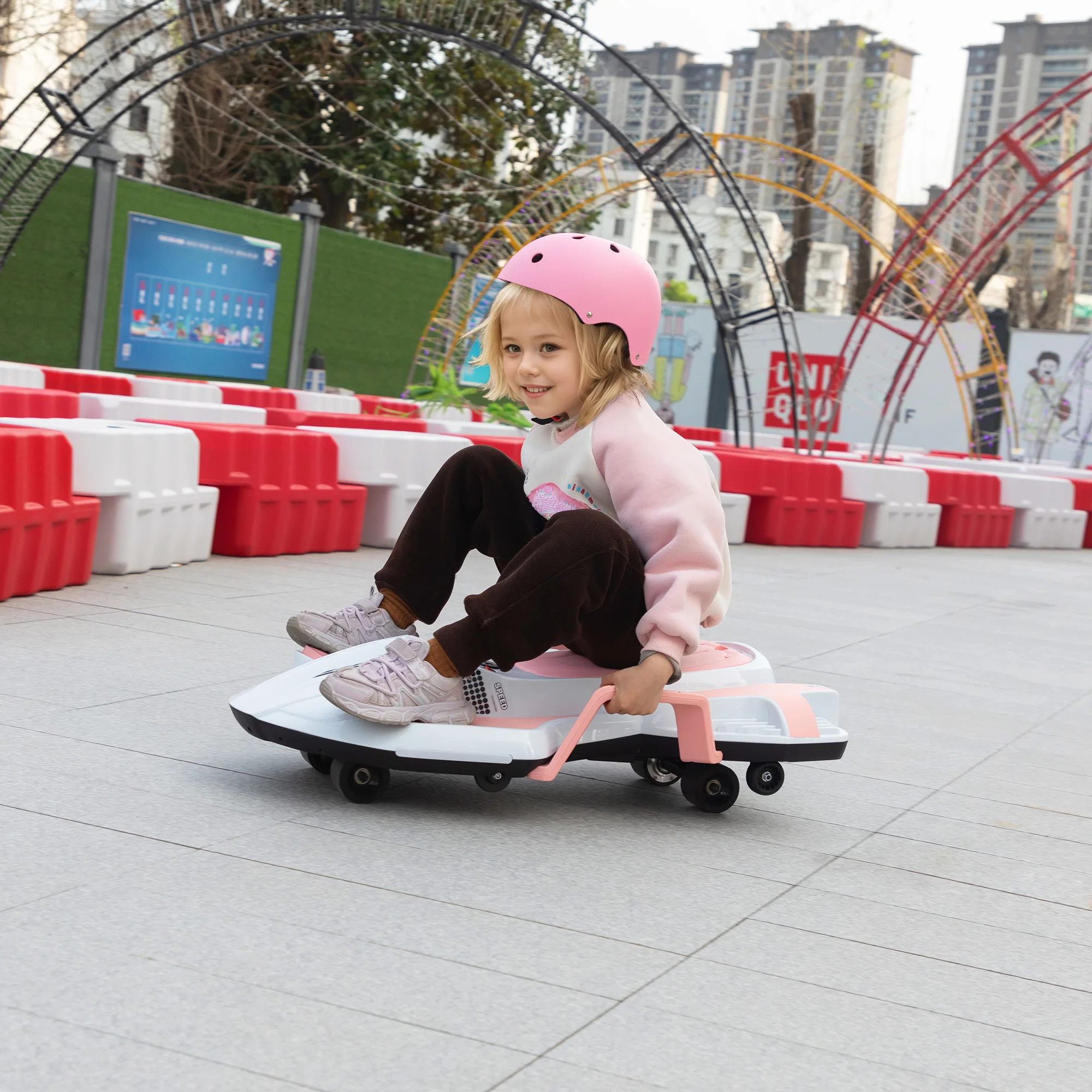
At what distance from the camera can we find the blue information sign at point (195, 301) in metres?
15.3

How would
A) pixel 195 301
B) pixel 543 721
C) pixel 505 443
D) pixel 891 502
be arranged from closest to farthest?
pixel 543 721
pixel 505 443
pixel 891 502
pixel 195 301

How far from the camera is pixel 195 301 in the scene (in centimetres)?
1619

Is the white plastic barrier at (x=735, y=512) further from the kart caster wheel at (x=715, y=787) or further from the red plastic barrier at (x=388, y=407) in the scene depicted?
the kart caster wheel at (x=715, y=787)

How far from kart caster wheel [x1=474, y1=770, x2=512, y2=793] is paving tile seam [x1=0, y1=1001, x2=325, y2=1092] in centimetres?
135

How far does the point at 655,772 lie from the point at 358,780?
814 mm

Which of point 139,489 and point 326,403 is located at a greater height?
point 326,403

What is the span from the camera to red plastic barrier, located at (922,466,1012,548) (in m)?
13.4

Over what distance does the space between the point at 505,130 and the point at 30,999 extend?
28.5 metres

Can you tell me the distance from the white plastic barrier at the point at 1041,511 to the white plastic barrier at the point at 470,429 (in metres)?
4.97

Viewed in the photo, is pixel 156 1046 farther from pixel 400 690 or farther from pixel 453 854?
pixel 400 690

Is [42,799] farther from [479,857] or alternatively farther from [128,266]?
[128,266]

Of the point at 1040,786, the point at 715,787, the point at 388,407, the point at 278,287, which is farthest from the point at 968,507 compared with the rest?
the point at 715,787

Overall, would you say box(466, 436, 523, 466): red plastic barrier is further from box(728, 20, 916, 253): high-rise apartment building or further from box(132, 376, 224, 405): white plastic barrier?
box(728, 20, 916, 253): high-rise apartment building

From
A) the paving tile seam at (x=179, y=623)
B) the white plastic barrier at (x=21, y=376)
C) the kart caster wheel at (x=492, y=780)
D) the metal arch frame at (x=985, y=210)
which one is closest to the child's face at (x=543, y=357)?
the kart caster wheel at (x=492, y=780)
